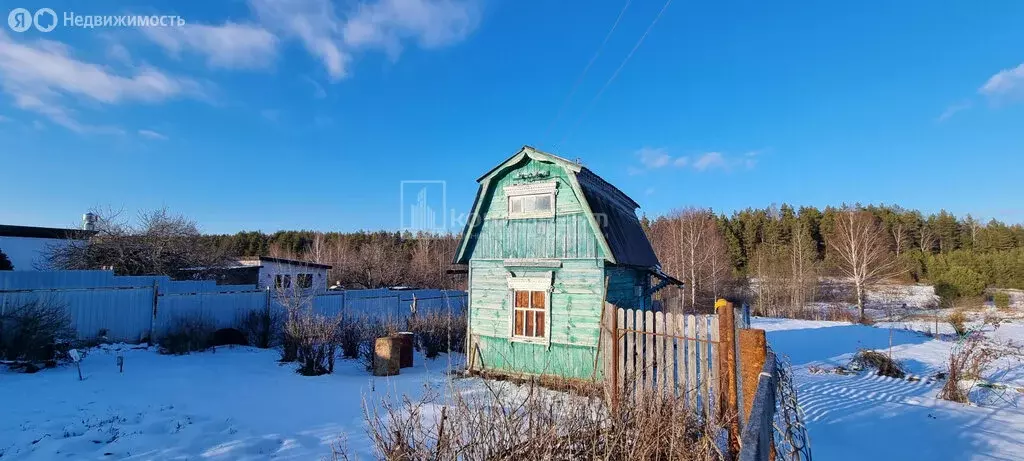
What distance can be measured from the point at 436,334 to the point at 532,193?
16.7ft

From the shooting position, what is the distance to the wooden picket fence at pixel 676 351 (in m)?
5.12

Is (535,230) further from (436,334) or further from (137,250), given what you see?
(137,250)

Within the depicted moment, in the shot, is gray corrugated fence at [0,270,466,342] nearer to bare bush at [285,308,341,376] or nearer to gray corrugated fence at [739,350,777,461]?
bare bush at [285,308,341,376]

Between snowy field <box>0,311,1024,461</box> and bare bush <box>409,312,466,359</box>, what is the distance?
973 mm

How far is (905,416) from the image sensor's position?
748 cm

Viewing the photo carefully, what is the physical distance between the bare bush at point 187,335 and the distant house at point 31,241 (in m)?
8.44

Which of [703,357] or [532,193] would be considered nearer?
[703,357]

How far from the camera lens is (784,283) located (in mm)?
32156

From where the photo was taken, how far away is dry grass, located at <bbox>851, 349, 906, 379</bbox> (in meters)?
11.1

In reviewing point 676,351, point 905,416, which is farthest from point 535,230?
point 905,416

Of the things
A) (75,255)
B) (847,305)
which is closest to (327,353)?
(75,255)

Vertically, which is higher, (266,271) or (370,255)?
(370,255)

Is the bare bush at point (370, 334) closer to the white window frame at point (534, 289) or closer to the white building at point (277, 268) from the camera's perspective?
the white window frame at point (534, 289)

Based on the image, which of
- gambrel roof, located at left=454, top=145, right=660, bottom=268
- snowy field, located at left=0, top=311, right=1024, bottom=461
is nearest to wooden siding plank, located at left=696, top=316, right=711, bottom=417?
snowy field, located at left=0, top=311, right=1024, bottom=461
